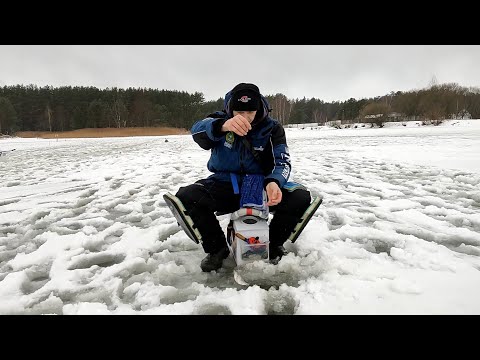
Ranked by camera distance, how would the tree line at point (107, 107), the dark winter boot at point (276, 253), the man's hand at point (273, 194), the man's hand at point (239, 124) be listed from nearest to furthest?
the man's hand at point (239, 124) < the man's hand at point (273, 194) < the dark winter boot at point (276, 253) < the tree line at point (107, 107)

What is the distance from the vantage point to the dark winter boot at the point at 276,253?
2.03 meters

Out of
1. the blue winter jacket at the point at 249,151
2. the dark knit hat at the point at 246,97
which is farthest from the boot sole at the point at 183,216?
the dark knit hat at the point at 246,97

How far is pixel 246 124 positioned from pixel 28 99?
6806 centimetres

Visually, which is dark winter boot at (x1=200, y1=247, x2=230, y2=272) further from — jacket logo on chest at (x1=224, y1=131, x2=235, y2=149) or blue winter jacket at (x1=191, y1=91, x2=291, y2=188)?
jacket logo on chest at (x1=224, y1=131, x2=235, y2=149)

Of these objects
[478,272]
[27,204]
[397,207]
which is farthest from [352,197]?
[27,204]

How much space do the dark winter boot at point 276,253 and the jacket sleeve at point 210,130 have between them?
0.89 meters

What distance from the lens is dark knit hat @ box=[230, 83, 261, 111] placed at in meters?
1.92

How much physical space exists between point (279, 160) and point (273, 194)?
33cm

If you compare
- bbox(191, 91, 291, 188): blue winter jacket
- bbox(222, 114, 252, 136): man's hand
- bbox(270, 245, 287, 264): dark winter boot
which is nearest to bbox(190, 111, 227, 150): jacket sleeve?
bbox(191, 91, 291, 188): blue winter jacket

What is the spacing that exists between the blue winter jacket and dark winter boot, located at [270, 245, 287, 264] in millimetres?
462

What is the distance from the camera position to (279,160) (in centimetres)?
213

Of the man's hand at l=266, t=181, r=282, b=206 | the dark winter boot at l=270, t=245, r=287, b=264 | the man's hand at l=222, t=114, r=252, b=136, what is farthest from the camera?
the dark winter boot at l=270, t=245, r=287, b=264

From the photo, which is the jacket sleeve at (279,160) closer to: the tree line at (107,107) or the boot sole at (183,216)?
the boot sole at (183,216)
